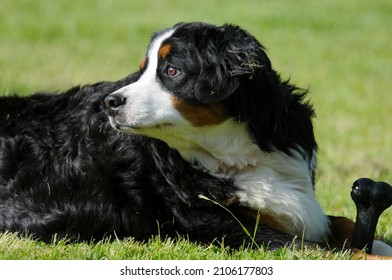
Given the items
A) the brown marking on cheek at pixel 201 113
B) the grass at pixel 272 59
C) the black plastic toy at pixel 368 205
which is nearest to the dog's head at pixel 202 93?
the brown marking on cheek at pixel 201 113

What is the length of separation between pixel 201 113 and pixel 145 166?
20.8 inches

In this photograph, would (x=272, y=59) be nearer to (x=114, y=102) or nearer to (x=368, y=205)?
(x=368, y=205)

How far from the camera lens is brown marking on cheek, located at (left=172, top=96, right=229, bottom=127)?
4.65 meters

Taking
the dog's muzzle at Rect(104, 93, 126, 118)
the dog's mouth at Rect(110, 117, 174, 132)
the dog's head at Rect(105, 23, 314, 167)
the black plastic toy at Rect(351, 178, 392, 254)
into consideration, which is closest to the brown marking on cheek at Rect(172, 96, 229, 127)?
the dog's head at Rect(105, 23, 314, 167)

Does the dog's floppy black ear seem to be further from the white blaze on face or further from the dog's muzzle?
the dog's muzzle

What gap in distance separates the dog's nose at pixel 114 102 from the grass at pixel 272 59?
0.80m

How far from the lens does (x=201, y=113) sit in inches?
185

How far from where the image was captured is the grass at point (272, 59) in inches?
186

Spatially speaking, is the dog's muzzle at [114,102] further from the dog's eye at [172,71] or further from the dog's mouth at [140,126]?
the dog's eye at [172,71]

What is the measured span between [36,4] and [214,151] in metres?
13.8

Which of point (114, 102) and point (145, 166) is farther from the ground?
point (114, 102)

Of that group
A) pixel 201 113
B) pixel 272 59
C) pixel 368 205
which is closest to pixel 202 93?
pixel 201 113

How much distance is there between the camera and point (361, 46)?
15.5m

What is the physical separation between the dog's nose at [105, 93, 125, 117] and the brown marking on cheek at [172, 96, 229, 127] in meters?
0.31
